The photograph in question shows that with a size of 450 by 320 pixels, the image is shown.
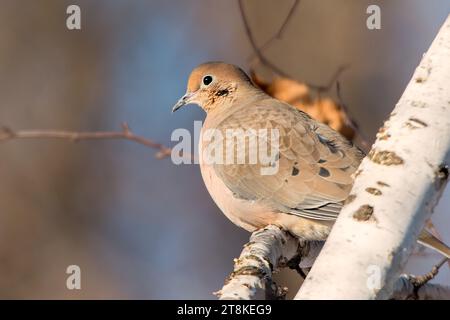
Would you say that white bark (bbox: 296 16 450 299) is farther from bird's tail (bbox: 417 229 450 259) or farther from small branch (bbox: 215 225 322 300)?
bird's tail (bbox: 417 229 450 259)

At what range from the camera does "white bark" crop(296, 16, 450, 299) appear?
194 cm

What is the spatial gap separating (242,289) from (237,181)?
60.1 inches

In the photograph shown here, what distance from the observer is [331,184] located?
344 cm

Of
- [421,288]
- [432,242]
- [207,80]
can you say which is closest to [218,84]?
[207,80]

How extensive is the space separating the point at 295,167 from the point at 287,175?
0.05 meters

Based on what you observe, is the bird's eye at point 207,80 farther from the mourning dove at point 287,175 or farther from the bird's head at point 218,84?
the mourning dove at point 287,175

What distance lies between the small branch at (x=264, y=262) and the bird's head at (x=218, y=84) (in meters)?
1.13

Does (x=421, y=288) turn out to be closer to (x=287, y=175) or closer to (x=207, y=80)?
(x=287, y=175)

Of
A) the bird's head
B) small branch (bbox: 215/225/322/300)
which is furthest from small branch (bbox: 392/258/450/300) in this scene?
the bird's head

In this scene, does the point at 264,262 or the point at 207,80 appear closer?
the point at 264,262

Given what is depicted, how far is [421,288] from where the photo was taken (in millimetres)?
2809

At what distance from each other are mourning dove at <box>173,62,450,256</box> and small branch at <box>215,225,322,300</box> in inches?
3.6

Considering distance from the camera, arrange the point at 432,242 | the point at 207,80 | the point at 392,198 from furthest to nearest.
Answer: the point at 207,80
the point at 432,242
the point at 392,198

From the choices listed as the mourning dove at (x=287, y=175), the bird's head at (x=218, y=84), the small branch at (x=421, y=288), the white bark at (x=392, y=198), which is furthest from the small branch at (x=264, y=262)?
the bird's head at (x=218, y=84)
